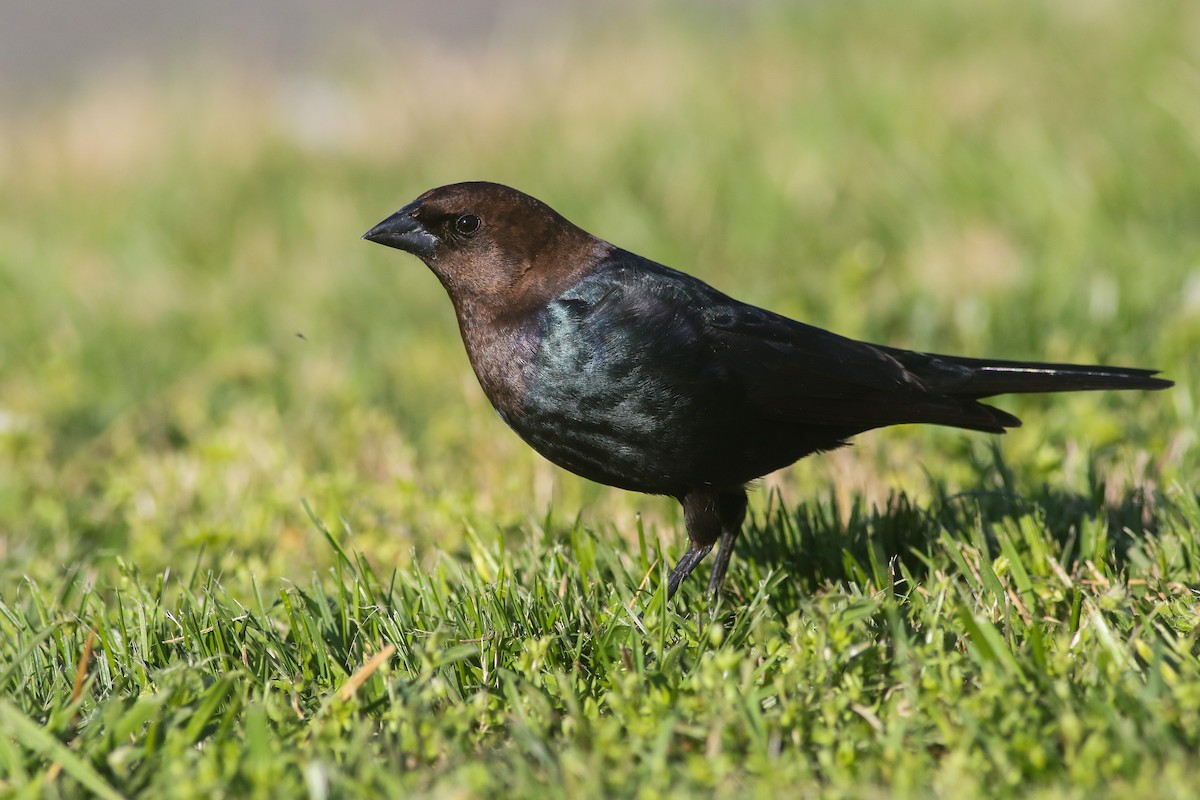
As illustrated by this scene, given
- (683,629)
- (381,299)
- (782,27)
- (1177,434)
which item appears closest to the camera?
(683,629)

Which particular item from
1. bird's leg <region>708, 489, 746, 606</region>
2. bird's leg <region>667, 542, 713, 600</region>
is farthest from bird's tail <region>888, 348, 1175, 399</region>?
bird's leg <region>667, 542, 713, 600</region>

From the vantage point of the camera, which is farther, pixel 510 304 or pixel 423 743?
pixel 510 304

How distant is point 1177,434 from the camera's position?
4.15m

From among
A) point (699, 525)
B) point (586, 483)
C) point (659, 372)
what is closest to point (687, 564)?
point (699, 525)

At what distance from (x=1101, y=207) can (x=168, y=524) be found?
14.8 ft

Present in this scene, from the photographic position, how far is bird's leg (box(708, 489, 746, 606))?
3.35 meters

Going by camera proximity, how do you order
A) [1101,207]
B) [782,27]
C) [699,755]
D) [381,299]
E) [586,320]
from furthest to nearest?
[782,27], [381,299], [1101,207], [586,320], [699,755]

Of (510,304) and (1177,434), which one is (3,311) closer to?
(510,304)

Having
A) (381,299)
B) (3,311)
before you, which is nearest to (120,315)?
(3,311)

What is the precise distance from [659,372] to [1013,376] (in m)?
1.04

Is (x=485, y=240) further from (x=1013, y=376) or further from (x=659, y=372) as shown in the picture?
(x=1013, y=376)

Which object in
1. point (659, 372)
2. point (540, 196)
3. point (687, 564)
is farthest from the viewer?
point (540, 196)

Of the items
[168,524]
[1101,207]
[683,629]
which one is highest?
[1101,207]

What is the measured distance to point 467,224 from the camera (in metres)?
3.54
